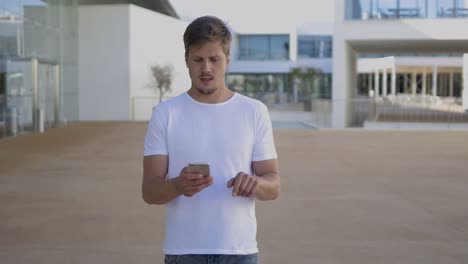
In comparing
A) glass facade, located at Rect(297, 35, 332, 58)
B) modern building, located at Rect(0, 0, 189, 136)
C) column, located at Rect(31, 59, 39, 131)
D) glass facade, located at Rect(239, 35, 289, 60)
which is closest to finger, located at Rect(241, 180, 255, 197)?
modern building, located at Rect(0, 0, 189, 136)

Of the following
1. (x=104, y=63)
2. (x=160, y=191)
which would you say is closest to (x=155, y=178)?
(x=160, y=191)

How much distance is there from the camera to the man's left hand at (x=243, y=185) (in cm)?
264

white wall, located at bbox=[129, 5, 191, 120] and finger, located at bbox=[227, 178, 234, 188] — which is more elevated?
Result: white wall, located at bbox=[129, 5, 191, 120]

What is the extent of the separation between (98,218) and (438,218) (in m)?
3.87

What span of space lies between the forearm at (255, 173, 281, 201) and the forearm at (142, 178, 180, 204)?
1.02 feet

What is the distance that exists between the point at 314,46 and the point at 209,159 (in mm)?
57480

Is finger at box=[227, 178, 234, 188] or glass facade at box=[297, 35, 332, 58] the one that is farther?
glass facade at box=[297, 35, 332, 58]

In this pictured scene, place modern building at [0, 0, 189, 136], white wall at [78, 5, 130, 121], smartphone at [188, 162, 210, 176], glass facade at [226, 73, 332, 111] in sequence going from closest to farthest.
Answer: smartphone at [188, 162, 210, 176], modern building at [0, 0, 189, 136], white wall at [78, 5, 130, 121], glass facade at [226, 73, 332, 111]

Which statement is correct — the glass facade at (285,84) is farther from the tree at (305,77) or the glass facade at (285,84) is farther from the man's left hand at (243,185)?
the man's left hand at (243,185)

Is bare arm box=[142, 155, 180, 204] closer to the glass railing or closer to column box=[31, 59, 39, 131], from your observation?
column box=[31, 59, 39, 131]

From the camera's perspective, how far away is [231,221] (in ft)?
9.19

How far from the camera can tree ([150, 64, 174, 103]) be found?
32.8 m

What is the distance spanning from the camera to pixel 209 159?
2791mm

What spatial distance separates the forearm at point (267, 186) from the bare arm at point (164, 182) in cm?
26
